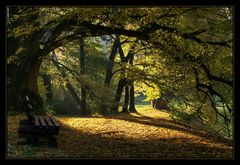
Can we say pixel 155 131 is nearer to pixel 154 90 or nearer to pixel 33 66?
pixel 33 66

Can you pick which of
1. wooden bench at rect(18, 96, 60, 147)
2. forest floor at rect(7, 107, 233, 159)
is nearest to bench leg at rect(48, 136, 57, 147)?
wooden bench at rect(18, 96, 60, 147)

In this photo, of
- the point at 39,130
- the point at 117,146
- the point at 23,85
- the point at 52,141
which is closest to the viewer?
the point at 39,130

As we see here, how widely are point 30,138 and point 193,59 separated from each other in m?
8.18

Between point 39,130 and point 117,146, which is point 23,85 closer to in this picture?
point 117,146

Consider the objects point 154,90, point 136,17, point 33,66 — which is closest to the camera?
Answer: point 136,17

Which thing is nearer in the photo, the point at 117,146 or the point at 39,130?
the point at 39,130

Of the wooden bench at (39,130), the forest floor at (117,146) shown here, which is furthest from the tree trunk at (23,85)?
the wooden bench at (39,130)

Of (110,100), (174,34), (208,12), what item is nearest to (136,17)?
(174,34)

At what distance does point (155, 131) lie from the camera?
1916cm

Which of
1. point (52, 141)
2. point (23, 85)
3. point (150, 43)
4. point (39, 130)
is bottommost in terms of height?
point (52, 141)

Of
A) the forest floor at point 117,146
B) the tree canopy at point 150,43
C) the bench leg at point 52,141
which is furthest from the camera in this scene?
the tree canopy at point 150,43

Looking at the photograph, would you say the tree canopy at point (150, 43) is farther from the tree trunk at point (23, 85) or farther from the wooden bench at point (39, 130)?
the wooden bench at point (39, 130)

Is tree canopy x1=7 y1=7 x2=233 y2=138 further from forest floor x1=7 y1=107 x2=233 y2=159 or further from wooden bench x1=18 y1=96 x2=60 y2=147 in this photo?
wooden bench x1=18 y1=96 x2=60 y2=147

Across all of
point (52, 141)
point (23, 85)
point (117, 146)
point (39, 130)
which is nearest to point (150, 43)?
point (117, 146)
